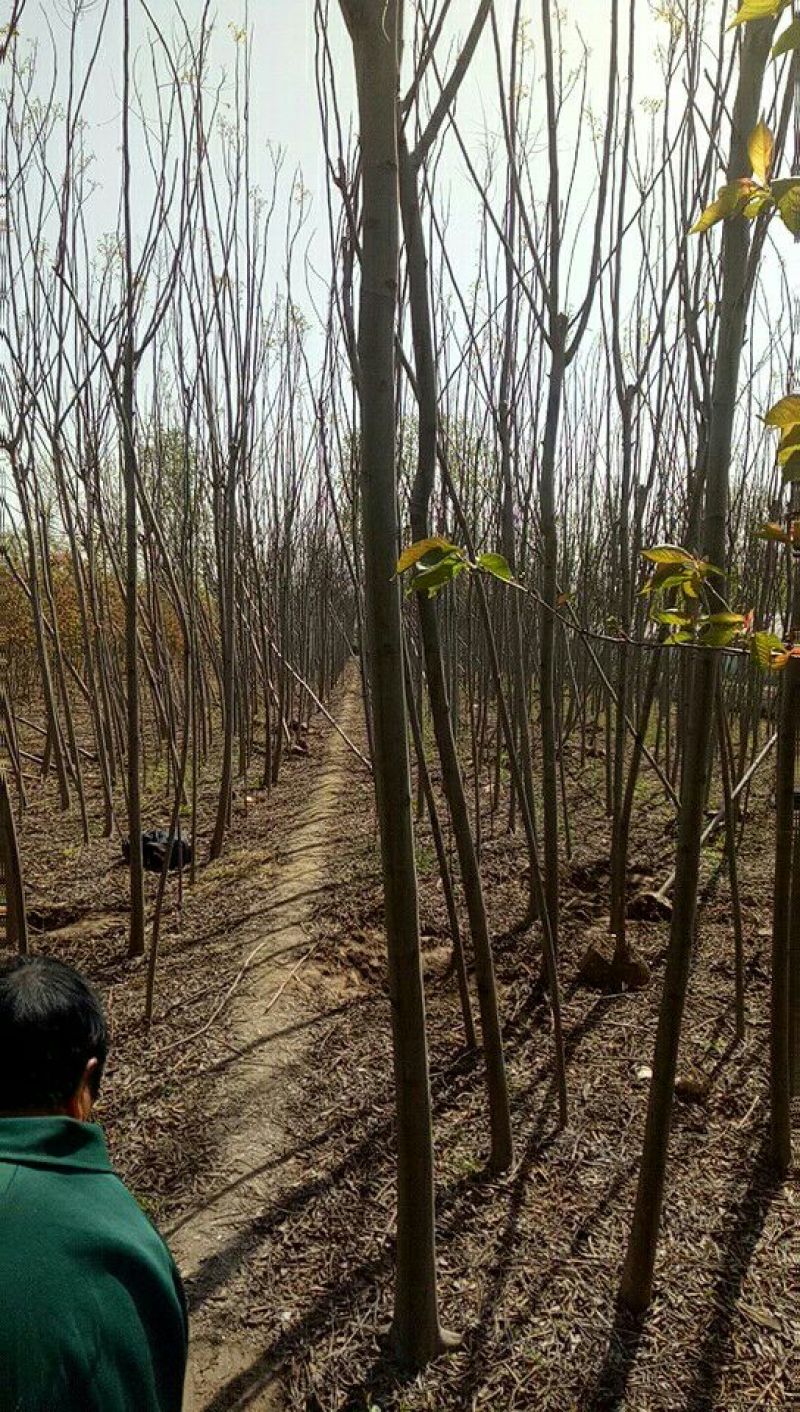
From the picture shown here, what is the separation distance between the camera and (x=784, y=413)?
66cm

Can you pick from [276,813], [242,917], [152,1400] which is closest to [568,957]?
[242,917]

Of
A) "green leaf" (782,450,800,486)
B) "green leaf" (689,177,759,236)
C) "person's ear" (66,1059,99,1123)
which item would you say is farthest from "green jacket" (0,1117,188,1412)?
"green leaf" (689,177,759,236)

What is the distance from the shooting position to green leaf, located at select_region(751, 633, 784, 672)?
84 cm

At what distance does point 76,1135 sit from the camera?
1.00m

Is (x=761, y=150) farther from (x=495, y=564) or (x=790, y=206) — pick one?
(x=495, y=564)

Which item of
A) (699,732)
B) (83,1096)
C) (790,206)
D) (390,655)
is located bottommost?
(83,1096)

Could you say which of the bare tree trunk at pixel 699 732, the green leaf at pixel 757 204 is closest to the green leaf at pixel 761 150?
the green leaf at pixel 757 204

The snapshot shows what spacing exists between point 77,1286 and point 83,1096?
23 centimetres

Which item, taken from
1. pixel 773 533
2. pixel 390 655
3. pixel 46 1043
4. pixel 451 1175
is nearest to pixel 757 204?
pixel 773 533

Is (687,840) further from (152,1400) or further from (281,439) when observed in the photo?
(281,439)

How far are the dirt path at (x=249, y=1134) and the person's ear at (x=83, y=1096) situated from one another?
0.84 meters

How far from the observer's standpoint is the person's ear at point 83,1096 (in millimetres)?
1075

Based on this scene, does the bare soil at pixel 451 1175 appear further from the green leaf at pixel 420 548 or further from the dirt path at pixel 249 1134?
the green leaf at pixel 420 548

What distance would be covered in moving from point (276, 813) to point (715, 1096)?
13.2 feet
